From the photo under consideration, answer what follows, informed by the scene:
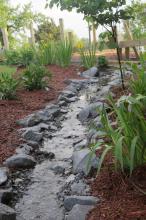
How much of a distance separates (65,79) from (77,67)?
8.00 ft

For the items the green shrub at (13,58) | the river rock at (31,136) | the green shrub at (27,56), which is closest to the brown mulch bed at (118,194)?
the river rock at (31,136)

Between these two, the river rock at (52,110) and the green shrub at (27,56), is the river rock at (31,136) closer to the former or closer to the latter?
the river rock at (52,110)

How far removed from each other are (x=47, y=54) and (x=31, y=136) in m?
8.08

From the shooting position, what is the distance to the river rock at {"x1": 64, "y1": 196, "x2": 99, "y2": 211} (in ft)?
10.2

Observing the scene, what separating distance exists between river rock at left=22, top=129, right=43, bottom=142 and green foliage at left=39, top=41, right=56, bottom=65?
7.75 metres

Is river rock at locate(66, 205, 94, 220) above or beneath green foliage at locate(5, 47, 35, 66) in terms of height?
beneath

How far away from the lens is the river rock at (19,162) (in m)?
4.23

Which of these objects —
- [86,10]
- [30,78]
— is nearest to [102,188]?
[86,10]

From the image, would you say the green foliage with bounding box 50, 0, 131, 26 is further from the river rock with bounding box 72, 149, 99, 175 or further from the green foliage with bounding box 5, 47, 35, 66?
the green foliage with bounding box 5, 47, 35, 66

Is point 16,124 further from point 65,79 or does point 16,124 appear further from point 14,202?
point 65,79

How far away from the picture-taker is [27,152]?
4648 millimetres

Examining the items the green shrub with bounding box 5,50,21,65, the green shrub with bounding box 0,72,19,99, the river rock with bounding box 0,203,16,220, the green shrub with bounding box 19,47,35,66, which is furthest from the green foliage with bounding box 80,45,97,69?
the river rock with bounding box 0,203,16,220

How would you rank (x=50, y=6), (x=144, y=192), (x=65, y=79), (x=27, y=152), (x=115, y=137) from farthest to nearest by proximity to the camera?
1. (x=65, y=79)
2. (x=50, y=6)
3. (x=27, y=152)
4. (x=115, y=137)
5. (x=144, y=192)

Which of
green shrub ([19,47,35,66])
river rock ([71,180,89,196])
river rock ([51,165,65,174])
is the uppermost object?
green shrub ([19,47,35,66])
